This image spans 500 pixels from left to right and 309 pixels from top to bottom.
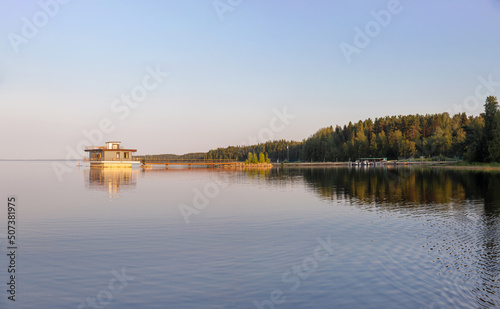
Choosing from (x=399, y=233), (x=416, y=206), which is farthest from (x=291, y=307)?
(x=416, y=206)

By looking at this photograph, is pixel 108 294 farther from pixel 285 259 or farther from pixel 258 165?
pixel 258 165

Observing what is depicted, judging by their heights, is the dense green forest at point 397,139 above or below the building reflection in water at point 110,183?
above

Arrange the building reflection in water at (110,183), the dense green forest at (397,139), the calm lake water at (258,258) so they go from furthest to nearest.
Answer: the dense green forest at (397,139), the building reflection in water at (110,183), the calm lake water at (258,258)

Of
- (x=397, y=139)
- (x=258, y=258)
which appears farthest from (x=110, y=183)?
(x=397, y=139)

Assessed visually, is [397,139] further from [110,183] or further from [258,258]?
[258,258]

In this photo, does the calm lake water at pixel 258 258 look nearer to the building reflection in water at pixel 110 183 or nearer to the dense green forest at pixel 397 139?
the building reflection in water at pixel 110 183

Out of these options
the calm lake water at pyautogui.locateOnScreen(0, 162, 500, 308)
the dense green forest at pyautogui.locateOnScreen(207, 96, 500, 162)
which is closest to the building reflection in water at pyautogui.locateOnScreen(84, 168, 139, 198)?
the calm lake water at pyautogui.locateOnScreen(0, 162, 500, 308)

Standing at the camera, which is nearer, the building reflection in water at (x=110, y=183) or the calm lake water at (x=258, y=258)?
the calm lake water at (x=258, y=258)

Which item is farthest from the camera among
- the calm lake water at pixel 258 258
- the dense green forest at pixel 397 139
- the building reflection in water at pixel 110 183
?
the dense green forest at pixel 397 139

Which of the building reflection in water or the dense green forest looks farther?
the dense green forest

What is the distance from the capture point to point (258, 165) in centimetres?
14800

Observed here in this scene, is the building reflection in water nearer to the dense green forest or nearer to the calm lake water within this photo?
the calm lake water

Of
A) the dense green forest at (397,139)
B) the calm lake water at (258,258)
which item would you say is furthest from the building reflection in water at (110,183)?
the dense green forest at (397,139)

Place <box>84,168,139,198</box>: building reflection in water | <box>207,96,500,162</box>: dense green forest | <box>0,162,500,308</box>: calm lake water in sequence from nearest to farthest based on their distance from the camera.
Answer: <box>0,162,500,308</box>: calm lake water < <box>84,168,139,198</box>: building reflection in water < <box>207,96,500,162</box>: dense green forest
